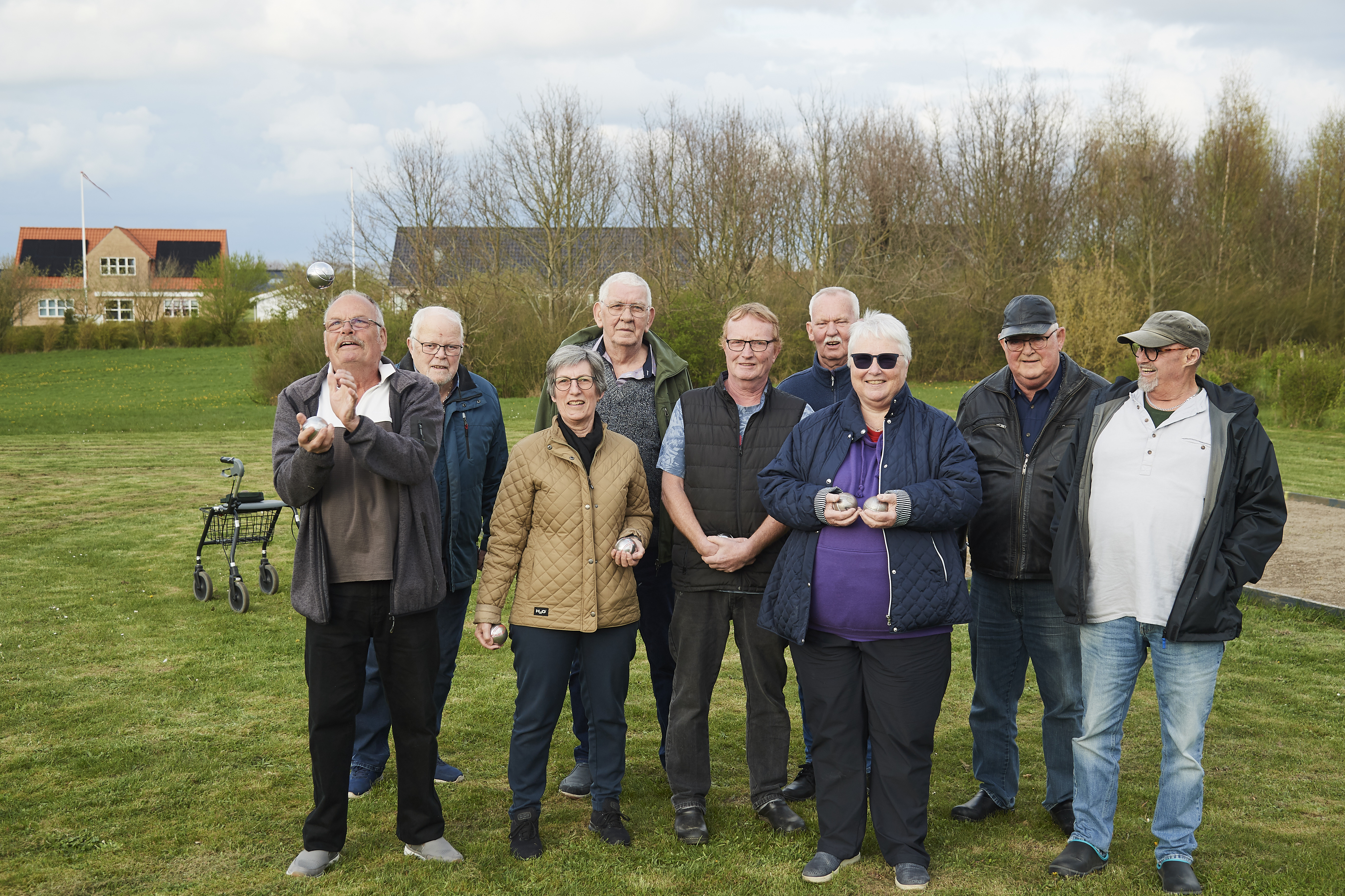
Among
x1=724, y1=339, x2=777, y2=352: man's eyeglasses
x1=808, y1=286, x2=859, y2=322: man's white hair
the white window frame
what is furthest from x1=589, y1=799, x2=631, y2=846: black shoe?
the white window frame

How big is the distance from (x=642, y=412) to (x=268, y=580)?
16.6ft

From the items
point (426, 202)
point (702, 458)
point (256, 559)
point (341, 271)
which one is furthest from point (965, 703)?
point (426, 202)

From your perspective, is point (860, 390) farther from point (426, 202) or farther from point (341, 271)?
point (426, 202)

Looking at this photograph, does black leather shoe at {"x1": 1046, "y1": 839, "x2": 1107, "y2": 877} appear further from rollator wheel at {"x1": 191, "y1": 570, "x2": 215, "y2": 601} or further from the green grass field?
rollator wheel at {"x1": 191, "y1": 570, "x2": 215, "y2": 601}

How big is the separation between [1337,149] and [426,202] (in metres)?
31.5

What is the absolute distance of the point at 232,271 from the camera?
5359cm

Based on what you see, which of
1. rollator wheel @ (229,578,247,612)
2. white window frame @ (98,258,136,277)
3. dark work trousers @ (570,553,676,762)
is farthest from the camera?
white window frame @ (98,258,136,277)

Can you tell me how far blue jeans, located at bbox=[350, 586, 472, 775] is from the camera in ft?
14.8

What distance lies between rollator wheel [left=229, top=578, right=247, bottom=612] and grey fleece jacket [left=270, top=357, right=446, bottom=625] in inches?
176

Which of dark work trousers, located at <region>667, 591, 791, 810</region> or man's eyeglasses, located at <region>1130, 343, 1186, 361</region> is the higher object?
man's eyeglasses, located at <region>1130, 343, 1186, 361</region>

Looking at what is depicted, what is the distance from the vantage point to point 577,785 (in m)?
4.48

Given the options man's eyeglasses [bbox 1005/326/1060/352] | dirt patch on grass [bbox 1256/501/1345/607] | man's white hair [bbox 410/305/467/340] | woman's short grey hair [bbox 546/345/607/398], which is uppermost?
man's white hair [bbox 410/305/467/340]

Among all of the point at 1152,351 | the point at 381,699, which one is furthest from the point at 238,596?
the point at 1152,351

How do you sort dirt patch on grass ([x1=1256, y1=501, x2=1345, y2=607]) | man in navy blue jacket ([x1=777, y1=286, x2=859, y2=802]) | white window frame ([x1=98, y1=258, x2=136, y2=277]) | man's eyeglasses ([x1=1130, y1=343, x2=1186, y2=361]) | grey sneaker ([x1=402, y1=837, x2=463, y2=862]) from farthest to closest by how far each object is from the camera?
white window frame ([x1=98, y1=258, x2=136, y2=277]), dirt patch on grass ([x1=1256, y1=501, x2=1345, y2=607]), man in navy blue jacket ([x1=777, y1=286, x2=859, y2=802]), grey sneaker ([x1=402, y1=837, x2=463, y2=862]), man's eyeglasses ([x1=1130, y1=343, x2=1186, y2=361])
